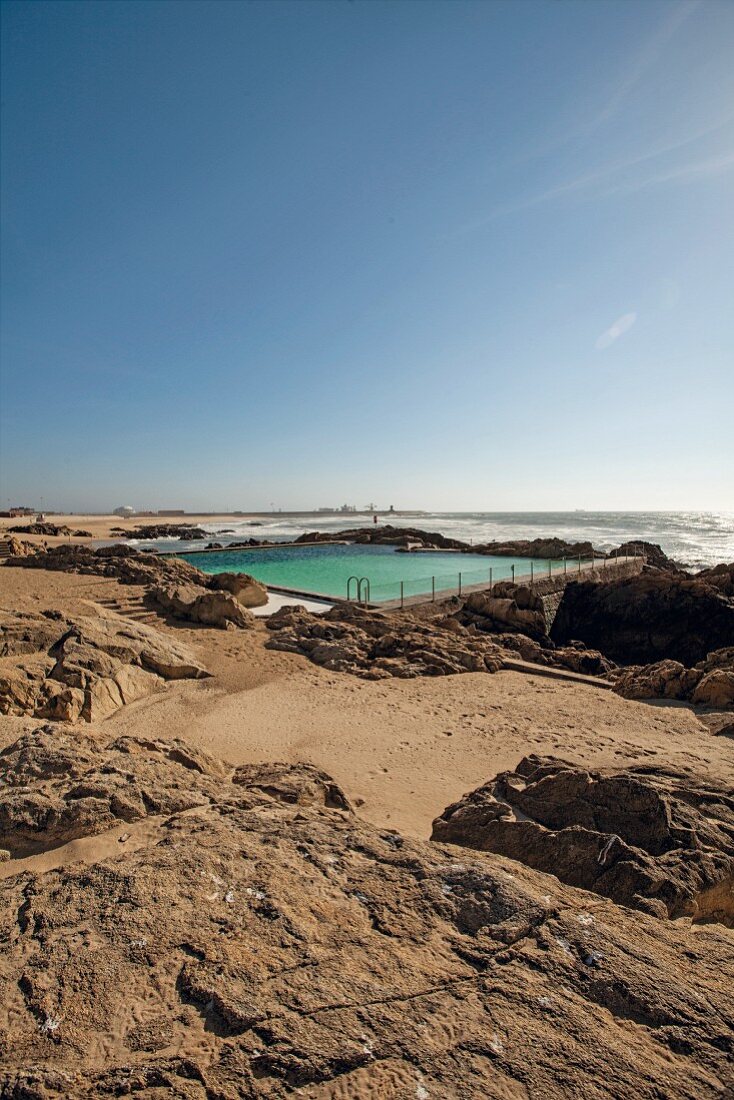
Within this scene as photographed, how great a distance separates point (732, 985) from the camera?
2.18 meters

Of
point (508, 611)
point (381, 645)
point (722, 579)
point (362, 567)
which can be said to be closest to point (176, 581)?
point (381, 645)

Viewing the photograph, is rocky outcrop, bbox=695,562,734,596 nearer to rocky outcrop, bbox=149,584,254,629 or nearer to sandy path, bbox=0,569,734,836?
sandy path, bbox=0,569,734,836

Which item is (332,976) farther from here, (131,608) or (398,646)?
(131,608)

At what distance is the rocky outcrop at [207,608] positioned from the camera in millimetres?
12417

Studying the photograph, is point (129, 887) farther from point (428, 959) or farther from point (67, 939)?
point (428, 959)

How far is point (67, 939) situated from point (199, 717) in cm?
503

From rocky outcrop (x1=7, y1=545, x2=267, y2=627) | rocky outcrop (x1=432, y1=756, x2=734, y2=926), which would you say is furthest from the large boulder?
rocky outcrop (x1=432, y1=756, x2=734, y2=926)

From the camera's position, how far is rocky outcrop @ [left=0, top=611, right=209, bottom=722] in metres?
6.12

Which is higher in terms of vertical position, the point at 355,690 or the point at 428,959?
the point at 428,959

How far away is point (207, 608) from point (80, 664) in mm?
5494

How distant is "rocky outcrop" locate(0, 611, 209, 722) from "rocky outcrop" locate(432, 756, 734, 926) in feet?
15.5

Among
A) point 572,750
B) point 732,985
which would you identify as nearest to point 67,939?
point 732,985

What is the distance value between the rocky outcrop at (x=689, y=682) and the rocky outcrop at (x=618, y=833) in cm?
485

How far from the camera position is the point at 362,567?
27375 mm
